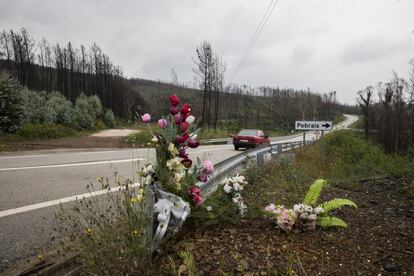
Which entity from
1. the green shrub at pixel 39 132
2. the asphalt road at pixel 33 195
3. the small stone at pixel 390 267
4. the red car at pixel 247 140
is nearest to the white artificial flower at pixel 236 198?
the asphalt road at pixel 33 195

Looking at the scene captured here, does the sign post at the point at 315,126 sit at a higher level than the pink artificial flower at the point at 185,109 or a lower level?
lower

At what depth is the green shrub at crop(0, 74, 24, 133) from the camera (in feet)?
60.5

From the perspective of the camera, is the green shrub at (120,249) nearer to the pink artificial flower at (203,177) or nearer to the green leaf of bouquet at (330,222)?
the pink artificial flower at (203,177)

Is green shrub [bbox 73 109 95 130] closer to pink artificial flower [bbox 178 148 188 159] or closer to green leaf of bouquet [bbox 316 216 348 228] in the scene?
pink artificial flower [bbox 178 148 188 159]

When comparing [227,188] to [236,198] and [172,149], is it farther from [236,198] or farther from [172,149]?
[172,149]

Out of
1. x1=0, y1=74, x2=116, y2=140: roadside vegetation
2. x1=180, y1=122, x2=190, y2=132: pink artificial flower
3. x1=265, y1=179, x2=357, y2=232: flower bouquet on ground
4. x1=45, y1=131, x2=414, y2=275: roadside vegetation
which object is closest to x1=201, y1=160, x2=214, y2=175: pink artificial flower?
x1=45, y1=131, x2=414, y2=275: roadside vegetation

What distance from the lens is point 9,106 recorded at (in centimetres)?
1859

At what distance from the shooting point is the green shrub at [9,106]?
18438 mm

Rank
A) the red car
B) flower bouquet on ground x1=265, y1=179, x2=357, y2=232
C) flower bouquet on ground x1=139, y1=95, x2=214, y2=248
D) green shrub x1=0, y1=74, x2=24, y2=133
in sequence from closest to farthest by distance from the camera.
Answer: flower bouquet on ground x1=139, y1=95, x2=214, y2=248, flower bouquet on ground x1=265, y1=179, x2=357, y2=232, the red car, green shrub x1=0, y1=74, x2=24, y2=133

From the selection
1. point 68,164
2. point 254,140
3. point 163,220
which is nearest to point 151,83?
point 254,140

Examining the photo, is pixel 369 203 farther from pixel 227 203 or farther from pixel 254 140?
pixel 254 140

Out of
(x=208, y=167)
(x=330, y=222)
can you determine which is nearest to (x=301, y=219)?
(x=330, y=222)

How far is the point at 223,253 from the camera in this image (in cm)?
275

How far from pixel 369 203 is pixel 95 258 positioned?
3.79m
